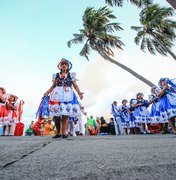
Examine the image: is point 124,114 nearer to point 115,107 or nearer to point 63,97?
point 115,107

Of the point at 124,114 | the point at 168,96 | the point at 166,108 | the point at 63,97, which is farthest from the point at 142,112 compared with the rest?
the point at 63,97

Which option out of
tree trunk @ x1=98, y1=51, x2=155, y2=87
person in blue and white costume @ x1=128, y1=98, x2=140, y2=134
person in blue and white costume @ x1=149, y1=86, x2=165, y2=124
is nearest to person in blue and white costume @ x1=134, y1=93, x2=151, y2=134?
person in blue and white costume @ x1=128, y1=98, x2=140, y2=134

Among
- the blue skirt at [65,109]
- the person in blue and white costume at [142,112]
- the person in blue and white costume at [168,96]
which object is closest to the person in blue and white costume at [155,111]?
the person in blue and white costume at [168,96]

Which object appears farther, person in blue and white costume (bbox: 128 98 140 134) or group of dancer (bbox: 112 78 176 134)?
person in blue and white costume (bbox: 128 98 140 134)

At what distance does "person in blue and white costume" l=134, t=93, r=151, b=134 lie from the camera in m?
9.81

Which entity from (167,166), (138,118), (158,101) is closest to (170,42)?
(138,118)

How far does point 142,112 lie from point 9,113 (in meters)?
5.33

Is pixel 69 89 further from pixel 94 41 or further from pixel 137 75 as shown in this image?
pixel 94 41

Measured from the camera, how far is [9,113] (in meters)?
9.27

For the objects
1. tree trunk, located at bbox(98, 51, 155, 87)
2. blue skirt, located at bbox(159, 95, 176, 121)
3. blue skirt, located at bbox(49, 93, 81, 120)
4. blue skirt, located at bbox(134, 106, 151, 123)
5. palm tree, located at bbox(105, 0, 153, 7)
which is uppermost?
palm tree, located at bbox(105, 0, 153, 7)

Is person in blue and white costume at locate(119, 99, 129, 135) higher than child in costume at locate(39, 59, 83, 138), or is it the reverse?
person in blue and white costume at locate(119, 99, 129, 135)

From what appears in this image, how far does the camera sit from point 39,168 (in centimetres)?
126

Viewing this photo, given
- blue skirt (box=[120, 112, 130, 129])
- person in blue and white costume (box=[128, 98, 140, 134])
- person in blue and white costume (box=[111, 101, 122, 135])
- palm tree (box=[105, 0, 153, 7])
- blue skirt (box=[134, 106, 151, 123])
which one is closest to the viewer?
blue skirt (box=[134, 106, 151, 123])

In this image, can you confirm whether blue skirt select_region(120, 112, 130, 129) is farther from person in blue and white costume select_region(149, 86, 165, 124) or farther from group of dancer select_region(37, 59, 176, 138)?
person in blue and white costume select_region(149, 86, 165, 124)
